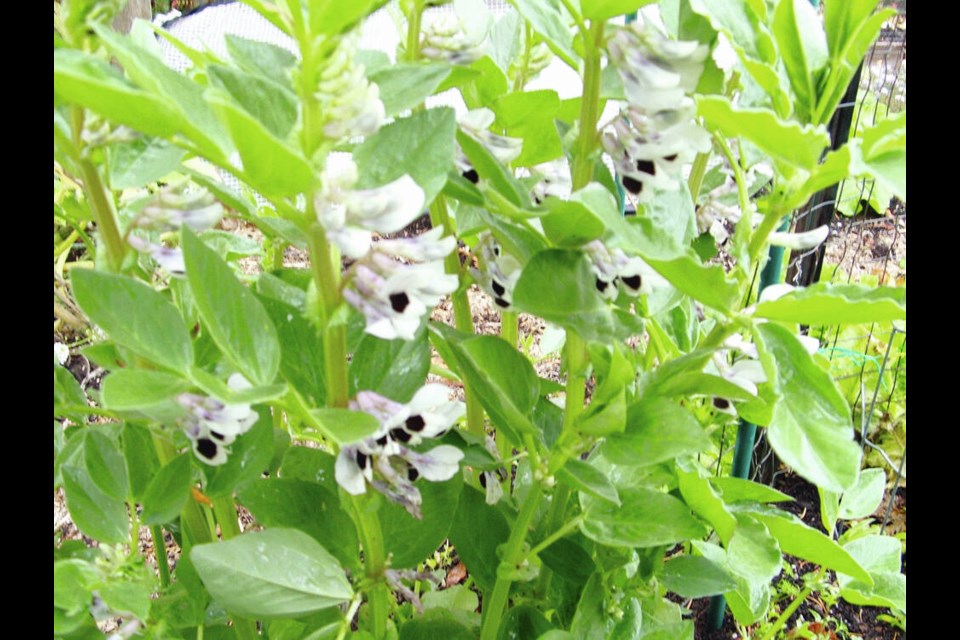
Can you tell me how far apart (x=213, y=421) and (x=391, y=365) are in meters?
0.13

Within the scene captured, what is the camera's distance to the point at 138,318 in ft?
1.63

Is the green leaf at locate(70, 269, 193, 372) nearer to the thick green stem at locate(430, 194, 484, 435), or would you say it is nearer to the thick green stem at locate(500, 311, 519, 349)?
the thick green stem at locate(430, 194, 484, 435)

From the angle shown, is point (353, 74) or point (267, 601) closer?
point (353, 74)

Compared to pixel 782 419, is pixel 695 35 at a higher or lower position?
higher

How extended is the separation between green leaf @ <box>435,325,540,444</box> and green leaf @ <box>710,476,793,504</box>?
8.6 inches

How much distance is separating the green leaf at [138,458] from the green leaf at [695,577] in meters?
0.48

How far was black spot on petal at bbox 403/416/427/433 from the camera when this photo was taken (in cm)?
55

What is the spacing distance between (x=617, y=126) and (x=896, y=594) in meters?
0.59

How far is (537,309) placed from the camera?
550mm

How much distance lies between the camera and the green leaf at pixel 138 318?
482 millimetres

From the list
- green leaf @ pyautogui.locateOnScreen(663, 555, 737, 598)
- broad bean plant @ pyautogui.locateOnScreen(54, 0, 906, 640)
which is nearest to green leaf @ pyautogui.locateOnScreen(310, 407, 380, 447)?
broad bean plant @ pyautogui.locateOnScreen(54, 0, 906, 640)
